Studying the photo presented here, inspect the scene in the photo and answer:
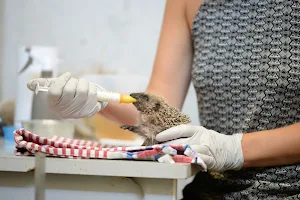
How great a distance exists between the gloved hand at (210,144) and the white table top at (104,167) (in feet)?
0.47

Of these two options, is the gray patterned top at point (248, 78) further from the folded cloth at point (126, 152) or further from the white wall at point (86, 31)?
the white wall at point (86, 31)

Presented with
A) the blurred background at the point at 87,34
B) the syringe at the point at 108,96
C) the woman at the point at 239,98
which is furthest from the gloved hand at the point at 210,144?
the blurred background at the point at 87,34

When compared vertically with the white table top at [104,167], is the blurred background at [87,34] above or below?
above

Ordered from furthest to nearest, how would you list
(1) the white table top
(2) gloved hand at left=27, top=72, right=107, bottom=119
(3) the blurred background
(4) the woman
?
1. (3) the blurred background
2. (4) the woman
3. (2) gloved hand at left=27, top=72, right=107, bottom=119
4. (1) the white table top

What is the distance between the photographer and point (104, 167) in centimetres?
83

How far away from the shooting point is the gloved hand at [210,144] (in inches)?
39.0

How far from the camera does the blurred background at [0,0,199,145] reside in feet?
6.67

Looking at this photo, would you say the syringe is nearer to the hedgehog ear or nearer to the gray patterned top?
the hedgehog ear

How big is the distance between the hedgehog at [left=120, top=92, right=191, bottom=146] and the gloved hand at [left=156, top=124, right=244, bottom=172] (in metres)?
0.03

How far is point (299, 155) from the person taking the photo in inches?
45.3

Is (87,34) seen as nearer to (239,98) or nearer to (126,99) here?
(239,98)

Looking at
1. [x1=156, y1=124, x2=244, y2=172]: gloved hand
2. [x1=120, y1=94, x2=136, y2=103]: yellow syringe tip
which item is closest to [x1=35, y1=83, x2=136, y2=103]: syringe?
[x1=120, y1=94, x2=136, y2=103]: yellow syringe tip

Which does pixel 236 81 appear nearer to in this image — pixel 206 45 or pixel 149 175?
pixel 206 45

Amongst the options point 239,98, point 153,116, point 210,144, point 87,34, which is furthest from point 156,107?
point 87,34
